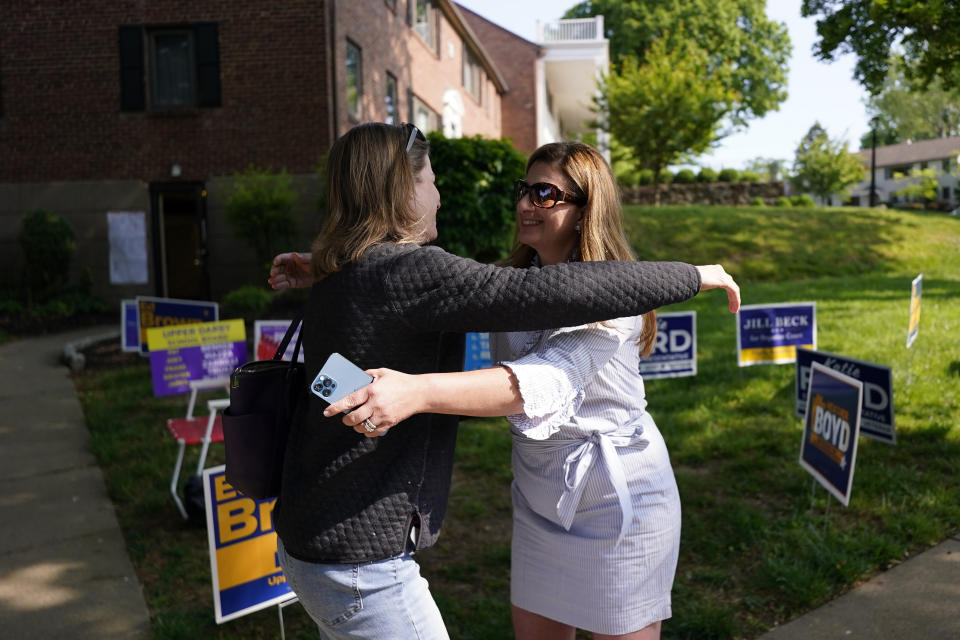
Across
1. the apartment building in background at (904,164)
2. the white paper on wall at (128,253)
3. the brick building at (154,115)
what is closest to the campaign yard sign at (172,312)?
the brick building at (154,115)

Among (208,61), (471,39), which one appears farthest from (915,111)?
(208,61)

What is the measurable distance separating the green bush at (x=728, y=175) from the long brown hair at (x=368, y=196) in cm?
3433

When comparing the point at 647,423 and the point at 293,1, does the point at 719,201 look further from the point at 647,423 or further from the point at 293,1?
the point at 647,423

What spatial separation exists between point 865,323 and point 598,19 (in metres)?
25.8

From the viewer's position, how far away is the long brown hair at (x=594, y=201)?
220 cm

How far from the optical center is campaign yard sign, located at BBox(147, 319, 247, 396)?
17.6 ft

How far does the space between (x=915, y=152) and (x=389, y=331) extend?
95.5m

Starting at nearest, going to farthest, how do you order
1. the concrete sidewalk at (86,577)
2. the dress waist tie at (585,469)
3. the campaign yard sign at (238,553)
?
the dress waist tie at (585,469) < the campaign yard sign at (238,553) < the concrete sidewalk at (86,577)

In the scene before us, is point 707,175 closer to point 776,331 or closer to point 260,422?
point 776,331

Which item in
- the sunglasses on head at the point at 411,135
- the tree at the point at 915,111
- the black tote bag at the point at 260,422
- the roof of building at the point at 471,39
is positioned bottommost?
the black tote bag at the point at 260,422

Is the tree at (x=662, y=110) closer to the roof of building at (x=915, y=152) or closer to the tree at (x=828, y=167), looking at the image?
the tree at (x=828, y=167)

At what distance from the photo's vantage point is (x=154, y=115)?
15.5 m

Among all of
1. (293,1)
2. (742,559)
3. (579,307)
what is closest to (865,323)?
(742,559)

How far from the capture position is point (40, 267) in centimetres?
1457
